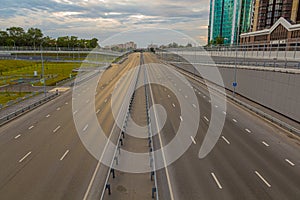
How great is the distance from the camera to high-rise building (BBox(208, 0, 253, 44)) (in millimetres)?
142125

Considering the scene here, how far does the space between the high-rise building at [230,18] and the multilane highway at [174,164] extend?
119m

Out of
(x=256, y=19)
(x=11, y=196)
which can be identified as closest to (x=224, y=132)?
(x=11, y=196)

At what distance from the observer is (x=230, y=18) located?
160 meters

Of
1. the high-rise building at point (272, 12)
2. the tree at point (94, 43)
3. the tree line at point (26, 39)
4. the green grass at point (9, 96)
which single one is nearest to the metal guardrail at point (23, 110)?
the green grass at point (9, 96)

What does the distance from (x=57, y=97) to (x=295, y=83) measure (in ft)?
112

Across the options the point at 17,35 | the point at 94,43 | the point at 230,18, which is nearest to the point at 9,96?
the point at 17,35

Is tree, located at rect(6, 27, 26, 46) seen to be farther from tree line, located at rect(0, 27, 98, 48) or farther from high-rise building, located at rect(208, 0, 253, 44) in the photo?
high-rise building, located at rect(208, 0, 253, 44)

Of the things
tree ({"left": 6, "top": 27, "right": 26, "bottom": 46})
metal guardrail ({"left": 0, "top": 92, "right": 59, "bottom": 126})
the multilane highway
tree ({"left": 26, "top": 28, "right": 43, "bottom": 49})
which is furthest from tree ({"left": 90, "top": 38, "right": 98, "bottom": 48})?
the multilane highway

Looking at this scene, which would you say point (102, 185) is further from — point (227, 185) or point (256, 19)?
point (256, 19)

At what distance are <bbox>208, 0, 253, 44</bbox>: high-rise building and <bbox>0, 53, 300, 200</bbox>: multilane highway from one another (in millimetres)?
119391

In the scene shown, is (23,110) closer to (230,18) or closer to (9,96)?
(9,96)

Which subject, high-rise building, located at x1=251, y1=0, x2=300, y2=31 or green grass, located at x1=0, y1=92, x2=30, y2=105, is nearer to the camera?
green grass, located at x1=0, y1=92, x2=30, y2=105

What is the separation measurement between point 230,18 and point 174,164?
167 m

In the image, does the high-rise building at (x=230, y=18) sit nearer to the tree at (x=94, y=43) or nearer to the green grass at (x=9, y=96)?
the tree at (x=94, y=43)
